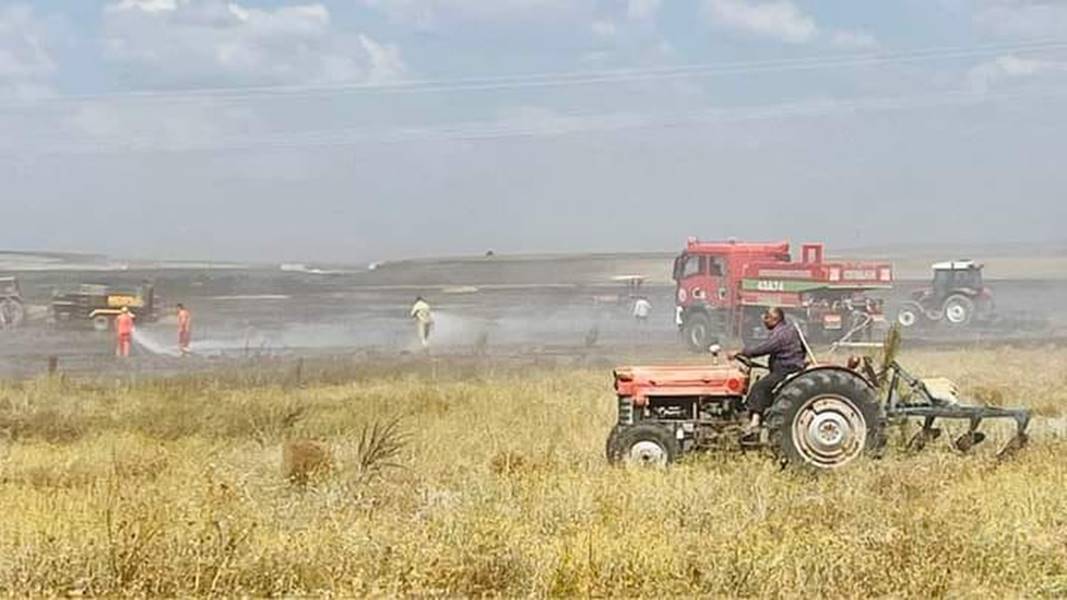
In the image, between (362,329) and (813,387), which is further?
(362,329)

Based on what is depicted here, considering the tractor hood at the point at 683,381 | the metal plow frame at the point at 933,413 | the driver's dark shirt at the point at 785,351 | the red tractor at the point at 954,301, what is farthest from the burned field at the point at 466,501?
the red tractor at the point at 954,301

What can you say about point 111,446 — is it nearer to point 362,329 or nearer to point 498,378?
Result: point 498,378

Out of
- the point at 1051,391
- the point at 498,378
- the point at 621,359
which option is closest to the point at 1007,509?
the point at 1051,391

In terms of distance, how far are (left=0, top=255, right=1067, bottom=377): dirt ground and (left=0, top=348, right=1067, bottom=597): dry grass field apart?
1801cm

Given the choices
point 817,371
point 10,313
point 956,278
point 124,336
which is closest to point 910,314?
point 956,278

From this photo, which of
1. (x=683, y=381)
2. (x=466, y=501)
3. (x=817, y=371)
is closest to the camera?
(x=466, y=501)

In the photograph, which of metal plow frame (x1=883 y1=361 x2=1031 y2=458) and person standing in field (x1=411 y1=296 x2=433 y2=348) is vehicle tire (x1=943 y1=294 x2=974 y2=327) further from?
metal plow frame (x1=883 y1=361 x2=1031 y2=458)

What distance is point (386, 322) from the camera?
161 ft

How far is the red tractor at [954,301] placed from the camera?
147 feet

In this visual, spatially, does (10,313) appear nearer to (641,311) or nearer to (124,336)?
(124,336)

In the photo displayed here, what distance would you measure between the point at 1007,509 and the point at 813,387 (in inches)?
153

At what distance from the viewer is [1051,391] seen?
2339cm

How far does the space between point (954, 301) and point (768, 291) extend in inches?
411

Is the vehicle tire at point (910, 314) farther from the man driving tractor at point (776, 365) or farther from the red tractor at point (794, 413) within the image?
the man driving tractor at point (776, 365)
